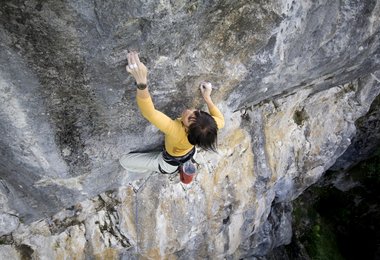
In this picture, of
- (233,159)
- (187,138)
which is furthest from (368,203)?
(187,138)

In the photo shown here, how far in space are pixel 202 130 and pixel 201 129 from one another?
0.05 feet

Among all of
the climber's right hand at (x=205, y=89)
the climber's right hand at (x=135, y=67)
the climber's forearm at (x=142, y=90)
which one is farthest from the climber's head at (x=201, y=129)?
the climber's right hand at (x=205, y=89)

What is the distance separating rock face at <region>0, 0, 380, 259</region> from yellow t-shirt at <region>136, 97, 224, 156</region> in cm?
48

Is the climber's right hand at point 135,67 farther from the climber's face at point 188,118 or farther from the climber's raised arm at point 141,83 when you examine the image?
the climber's face at point 188,118

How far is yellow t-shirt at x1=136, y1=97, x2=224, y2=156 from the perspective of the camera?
407 cm

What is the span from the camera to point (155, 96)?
15.7ft

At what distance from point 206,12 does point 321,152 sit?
21.2 ft

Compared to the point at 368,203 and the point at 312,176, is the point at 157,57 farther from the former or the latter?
the point at 368,203

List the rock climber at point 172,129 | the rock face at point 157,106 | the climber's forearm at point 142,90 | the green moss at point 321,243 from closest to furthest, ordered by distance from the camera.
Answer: the rock face at point 157,106 < the climber's forearm at point 142,90 < the rock climber at point 172,129 < the green moss at point 321,243

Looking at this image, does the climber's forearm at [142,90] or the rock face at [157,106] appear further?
the climber's forearm at [142,90]

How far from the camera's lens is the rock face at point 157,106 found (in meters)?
3.78

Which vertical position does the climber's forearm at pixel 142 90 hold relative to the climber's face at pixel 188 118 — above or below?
above

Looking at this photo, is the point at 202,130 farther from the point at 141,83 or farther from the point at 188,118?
A: the point at 141,83

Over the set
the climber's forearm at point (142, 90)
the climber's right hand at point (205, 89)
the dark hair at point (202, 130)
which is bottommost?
the dark hair at point (202, 130)
